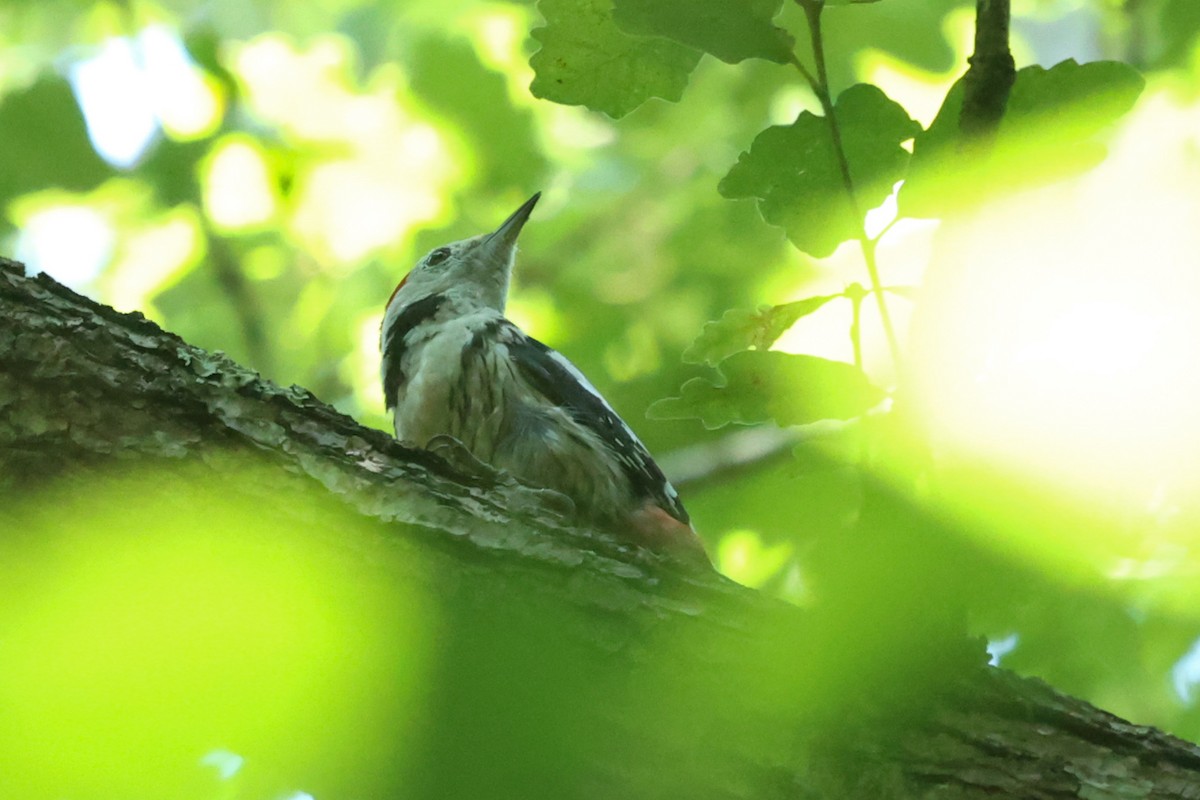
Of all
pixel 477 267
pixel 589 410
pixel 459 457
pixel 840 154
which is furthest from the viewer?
pixel 477 267

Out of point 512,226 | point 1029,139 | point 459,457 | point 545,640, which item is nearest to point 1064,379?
point 1029,139

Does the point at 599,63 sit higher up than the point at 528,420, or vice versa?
the point at 528,420

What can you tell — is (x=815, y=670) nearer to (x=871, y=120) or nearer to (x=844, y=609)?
(x=844, y=609)

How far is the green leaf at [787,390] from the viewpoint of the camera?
207 cm

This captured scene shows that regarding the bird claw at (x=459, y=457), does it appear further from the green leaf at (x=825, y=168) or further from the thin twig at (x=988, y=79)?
the thin twig at (x=988, y=79)

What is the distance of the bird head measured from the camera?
5164 mm

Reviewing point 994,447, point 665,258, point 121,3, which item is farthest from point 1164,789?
point 121,3

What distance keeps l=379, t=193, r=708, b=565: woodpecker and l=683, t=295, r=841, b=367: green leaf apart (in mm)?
1023

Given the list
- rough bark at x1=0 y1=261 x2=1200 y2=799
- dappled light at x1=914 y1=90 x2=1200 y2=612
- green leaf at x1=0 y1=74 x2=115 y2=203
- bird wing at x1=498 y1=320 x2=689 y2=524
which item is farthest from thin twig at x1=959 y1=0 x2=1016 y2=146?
green leaf at x1=0 y1=74 x2=115 y2=203

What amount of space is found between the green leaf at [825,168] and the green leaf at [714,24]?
0.70ft

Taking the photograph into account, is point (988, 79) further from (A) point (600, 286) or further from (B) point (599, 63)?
(A) point (600, 286)

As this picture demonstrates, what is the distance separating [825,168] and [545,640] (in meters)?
0.93

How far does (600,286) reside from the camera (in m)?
5.84

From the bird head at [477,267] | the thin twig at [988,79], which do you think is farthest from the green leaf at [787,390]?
the bird head at [477,267]
